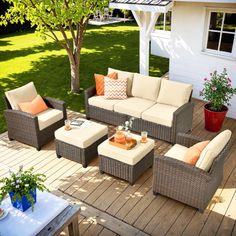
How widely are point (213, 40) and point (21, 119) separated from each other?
5492mm

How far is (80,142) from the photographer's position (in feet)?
19.4

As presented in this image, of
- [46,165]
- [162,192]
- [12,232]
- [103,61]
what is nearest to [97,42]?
[103,61]

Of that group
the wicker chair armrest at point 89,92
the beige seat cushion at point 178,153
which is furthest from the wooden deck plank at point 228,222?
the wicker chair armrest at point 89,92

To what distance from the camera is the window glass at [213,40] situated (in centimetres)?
820

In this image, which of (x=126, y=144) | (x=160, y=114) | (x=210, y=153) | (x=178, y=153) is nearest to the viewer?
(x=210, y=153)

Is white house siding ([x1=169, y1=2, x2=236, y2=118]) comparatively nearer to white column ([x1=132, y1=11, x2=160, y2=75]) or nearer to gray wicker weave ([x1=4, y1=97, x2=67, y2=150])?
white column ([x1=132, y1=11, x2=160, y2=75])

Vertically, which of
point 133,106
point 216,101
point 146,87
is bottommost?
point 133,106

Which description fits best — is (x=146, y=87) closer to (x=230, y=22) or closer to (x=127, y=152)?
(x=127, y=152)

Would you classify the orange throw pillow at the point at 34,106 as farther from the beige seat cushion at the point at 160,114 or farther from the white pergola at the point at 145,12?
the white pergola at the point at 145,12

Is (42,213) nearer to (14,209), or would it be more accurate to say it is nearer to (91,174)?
(14,209)

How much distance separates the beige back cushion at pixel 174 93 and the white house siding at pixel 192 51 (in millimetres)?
1838

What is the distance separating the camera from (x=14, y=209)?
4.06 metres

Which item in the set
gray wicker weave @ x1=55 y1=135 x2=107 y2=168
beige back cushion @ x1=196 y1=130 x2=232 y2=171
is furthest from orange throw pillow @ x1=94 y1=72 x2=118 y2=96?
beige back cushion @ x1=196 y1=130 x2=232 y2=171

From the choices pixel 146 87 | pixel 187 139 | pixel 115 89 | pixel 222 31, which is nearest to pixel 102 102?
pixel 115 89
